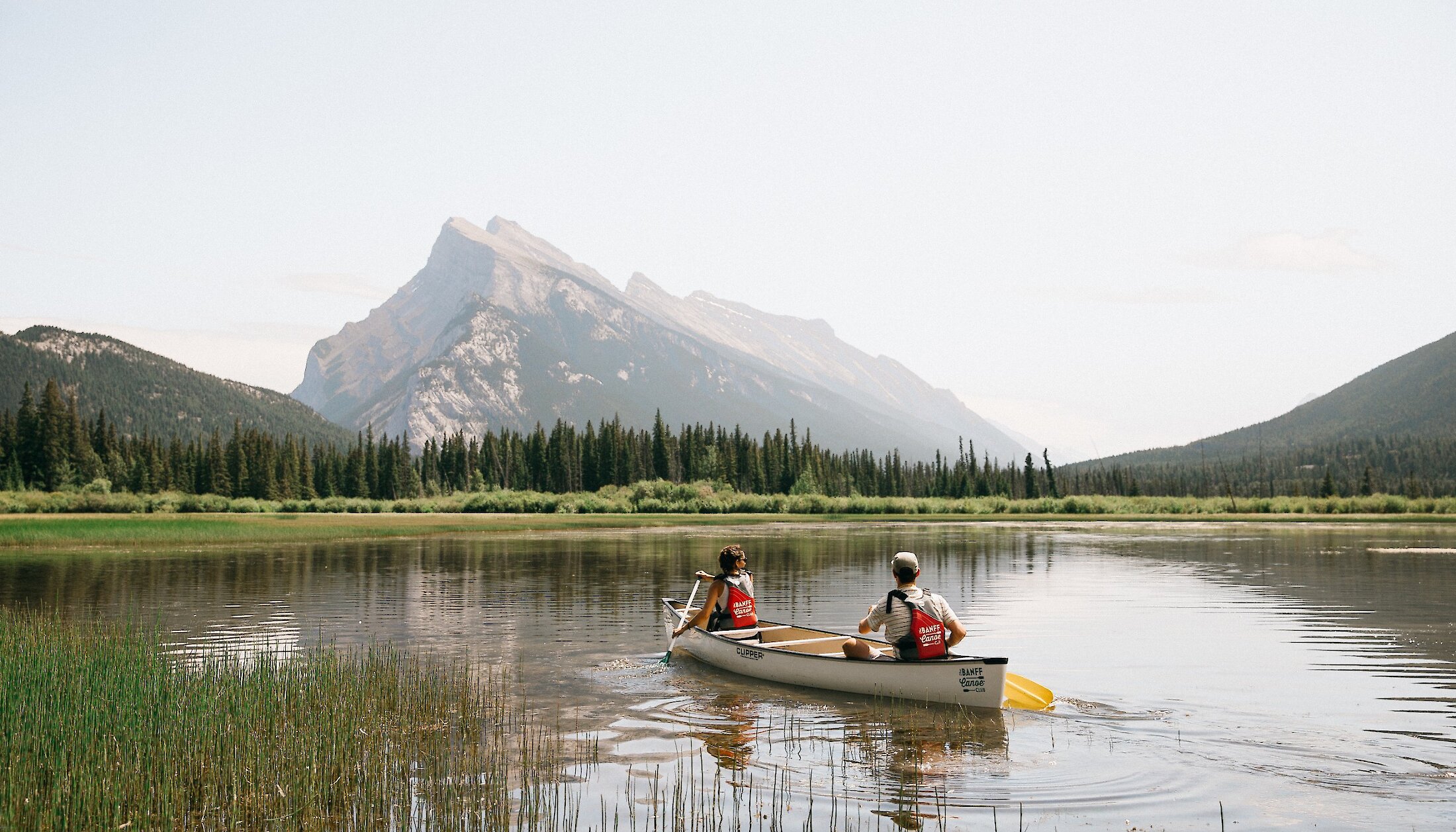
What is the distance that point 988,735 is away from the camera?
14.4 m

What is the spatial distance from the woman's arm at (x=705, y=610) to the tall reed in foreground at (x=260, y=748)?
4.71 meters

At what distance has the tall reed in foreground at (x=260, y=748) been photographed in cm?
994

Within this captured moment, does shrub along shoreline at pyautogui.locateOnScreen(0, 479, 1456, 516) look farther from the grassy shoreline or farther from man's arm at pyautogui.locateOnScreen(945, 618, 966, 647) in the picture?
man's arm at pyautogui.locateOnScreen(945, 618, 966, 647)

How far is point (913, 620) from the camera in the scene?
16141 millimetres

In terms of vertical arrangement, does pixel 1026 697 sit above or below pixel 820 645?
below

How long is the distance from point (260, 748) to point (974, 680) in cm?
987

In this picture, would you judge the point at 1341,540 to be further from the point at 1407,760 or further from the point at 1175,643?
the point at 1407,760

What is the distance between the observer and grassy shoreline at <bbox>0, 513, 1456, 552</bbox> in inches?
2446

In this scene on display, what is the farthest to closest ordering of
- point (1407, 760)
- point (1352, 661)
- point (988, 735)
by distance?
point (1352, 661) < point (988, 735) < point (1407, 760)

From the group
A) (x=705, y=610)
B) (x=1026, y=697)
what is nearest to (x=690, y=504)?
(x=705, y=610)

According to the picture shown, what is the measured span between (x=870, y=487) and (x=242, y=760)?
7476 inches

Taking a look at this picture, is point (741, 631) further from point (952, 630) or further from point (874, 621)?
point (952, 630)

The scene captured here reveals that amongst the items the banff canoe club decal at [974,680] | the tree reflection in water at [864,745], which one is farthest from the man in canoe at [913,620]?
the tree reflection in water at [864,745]

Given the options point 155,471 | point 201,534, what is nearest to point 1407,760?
point 201,534
